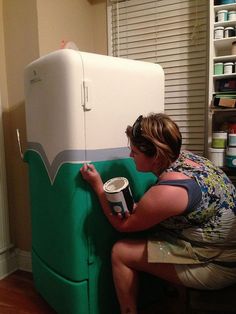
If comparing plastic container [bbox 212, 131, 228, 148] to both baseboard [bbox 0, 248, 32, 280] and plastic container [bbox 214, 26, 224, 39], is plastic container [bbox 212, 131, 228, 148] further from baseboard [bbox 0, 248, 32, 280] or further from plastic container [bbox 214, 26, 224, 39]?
baseboard [bbox 0, 248, 32, 280]

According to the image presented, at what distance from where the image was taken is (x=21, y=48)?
1598 mm

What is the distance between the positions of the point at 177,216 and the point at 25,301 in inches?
41.7

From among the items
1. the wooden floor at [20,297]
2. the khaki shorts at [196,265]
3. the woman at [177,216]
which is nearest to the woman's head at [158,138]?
the woman at [177,216]

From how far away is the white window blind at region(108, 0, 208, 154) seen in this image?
1771mm

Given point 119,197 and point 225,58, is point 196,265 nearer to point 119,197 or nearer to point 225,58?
point 119,197

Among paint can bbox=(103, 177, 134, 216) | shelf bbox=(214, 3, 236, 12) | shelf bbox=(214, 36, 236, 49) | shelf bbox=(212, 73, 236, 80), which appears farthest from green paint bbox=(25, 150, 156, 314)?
shelf bbox=(214, 3, 236, 12)

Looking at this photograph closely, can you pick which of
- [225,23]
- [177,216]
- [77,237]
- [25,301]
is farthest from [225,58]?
[25,301]

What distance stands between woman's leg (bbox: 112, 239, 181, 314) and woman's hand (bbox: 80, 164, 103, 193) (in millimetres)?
252

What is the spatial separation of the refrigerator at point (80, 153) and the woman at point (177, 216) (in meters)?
0.09

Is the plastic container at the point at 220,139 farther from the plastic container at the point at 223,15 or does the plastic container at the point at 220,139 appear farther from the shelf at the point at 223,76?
the plastic container at the point at 223,15

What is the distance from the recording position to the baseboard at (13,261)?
5.71ft

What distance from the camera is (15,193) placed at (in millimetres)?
Answer: 1801

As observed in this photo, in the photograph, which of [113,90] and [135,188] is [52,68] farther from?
[135,188]

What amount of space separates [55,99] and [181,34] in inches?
44.2
